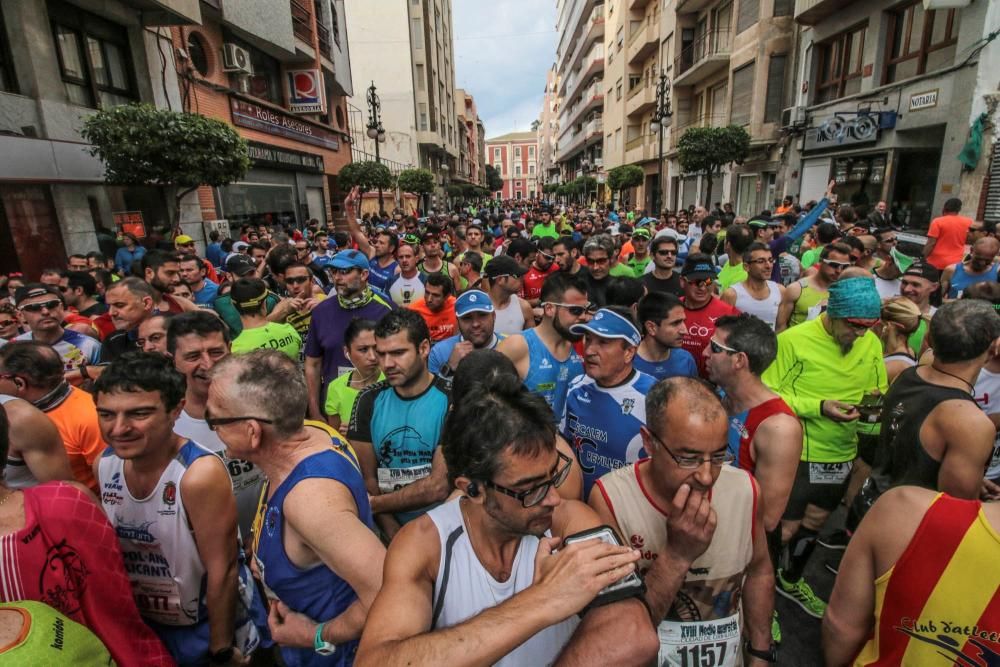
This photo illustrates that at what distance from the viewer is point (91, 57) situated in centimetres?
1094

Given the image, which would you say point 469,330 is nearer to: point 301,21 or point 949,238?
point 949,238

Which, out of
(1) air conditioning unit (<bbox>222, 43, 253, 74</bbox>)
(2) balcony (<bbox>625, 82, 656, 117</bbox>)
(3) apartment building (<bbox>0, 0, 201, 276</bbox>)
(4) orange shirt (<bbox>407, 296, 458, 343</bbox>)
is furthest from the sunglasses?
(2) balcony (<bbox>625, 82, 656, 117</bbox>)

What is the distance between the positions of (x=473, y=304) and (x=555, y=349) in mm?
698

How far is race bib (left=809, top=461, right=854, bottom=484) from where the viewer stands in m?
3.22

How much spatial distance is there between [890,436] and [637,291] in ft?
8.57

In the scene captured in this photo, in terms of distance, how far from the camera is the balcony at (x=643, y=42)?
3169 cm

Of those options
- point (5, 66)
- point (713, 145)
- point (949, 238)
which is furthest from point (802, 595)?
point (713, 145)

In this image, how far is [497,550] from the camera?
59.5 inches

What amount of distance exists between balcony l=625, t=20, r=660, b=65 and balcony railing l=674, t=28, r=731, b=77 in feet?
15.3

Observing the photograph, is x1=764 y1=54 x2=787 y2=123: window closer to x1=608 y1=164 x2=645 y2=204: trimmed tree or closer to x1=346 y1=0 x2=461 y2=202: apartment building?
x1=608 y1=164 x2=645 y2=204: trimmed tree

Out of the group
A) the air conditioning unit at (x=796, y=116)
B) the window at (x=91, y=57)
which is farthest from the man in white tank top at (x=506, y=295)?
the air conditioning unit at (x=796, y=116)

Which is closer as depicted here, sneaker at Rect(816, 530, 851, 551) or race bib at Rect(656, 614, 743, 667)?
race bib at Rect(656, 614, 743, 667)

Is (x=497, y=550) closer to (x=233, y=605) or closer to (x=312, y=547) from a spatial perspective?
(x=312, y=547)

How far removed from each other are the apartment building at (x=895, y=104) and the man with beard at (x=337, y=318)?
11.8 metres
